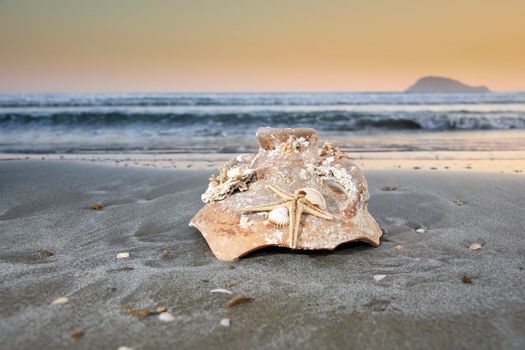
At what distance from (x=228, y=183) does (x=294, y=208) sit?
69 centimetres

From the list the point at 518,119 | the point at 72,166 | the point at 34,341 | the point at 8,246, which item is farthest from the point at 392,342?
the point at 518,119

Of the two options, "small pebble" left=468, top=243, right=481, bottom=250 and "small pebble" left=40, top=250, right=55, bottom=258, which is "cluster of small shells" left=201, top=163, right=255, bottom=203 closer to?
"small pebble" left=40, top=250, right=55, bottom=258

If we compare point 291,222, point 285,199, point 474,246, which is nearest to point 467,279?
point 474,246

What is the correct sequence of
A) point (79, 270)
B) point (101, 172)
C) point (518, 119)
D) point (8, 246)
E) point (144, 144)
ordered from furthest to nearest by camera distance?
point (518, 119) < point (144, 144) < point (101, 172) < point (8, 246) < point (79, 270)

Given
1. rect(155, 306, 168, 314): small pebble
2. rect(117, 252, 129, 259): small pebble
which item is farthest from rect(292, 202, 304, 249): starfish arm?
rect(117, 252, 129, 259): small pebble

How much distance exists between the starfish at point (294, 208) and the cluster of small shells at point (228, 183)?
35cm

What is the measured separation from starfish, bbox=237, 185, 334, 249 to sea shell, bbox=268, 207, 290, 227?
0.03 metres

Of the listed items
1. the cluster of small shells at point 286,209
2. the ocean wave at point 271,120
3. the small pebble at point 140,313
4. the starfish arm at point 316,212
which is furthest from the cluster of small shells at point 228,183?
the ocean wave at point 271,120

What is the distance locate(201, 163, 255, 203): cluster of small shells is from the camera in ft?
11.9

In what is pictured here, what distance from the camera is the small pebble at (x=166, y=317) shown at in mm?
2377

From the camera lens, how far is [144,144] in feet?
36.1

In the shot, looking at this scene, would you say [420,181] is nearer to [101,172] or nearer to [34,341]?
[101,172]

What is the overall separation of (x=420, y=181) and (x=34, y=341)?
487cm

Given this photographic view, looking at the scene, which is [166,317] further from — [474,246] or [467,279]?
[474,246]
